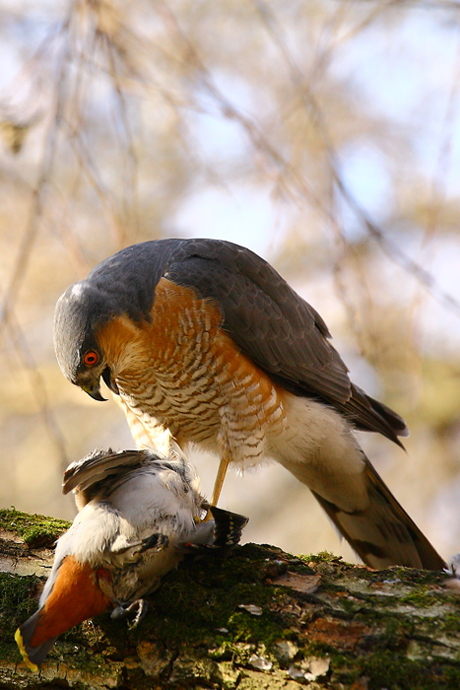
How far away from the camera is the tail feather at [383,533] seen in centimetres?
343

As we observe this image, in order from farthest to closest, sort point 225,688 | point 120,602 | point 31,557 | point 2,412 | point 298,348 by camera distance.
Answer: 1. point 2,412
2. point 298,348
3. point 31,557
4. point 120,602
5. point 225,688

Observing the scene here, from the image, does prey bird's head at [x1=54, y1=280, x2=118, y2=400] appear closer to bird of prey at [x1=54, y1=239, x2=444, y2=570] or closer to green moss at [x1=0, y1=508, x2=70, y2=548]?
bird of prey at [x1=54, y1=239, x2=444, y2=570]

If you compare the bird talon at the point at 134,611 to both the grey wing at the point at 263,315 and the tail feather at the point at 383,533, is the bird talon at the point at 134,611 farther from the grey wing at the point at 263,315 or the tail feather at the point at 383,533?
the tail feather at the point at 383,533

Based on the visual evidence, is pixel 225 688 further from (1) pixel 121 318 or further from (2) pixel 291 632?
(1) pixel 121 318

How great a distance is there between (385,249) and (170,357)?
1187 mm

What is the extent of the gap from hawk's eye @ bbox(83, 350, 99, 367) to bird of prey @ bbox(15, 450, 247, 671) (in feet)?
1.92

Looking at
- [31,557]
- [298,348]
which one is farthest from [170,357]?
[31,557]

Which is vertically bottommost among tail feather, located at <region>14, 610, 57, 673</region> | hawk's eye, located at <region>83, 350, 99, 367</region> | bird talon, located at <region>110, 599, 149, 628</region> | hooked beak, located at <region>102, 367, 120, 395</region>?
tail feather, located at <region>14, 610, 57, 673</region>

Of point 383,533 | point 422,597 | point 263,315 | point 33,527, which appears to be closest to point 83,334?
point 33,527

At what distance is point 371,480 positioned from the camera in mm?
3756

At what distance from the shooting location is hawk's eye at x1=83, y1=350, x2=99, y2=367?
2.94 m

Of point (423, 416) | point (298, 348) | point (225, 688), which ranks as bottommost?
point (225, 688)

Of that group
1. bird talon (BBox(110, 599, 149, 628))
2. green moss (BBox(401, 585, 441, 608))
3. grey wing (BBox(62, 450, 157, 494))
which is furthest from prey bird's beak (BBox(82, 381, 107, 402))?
green moss (BBox(401, 585, 441, 608))

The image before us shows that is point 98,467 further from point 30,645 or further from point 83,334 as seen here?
point 83,334
